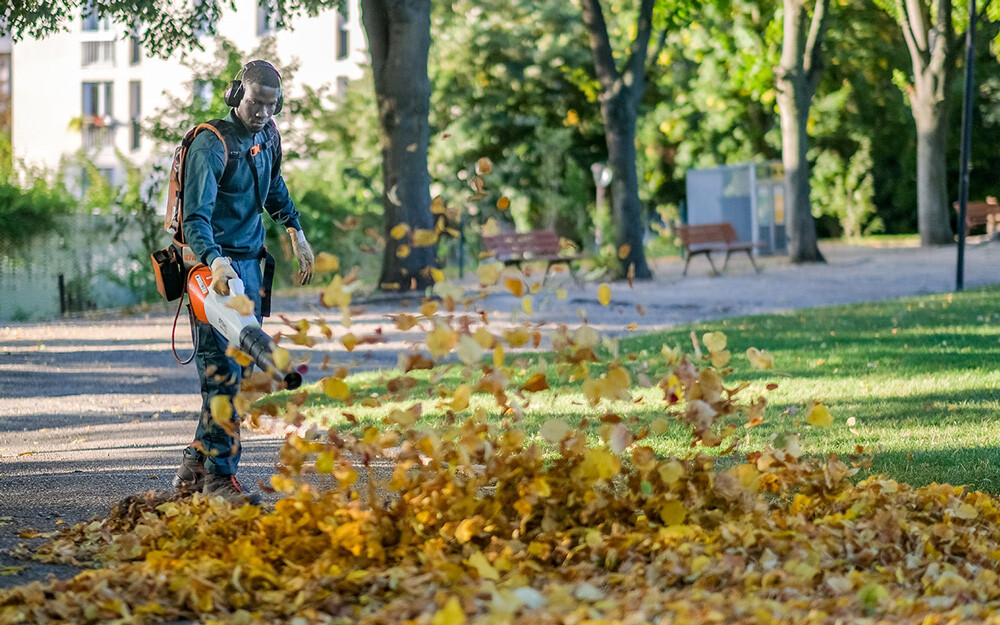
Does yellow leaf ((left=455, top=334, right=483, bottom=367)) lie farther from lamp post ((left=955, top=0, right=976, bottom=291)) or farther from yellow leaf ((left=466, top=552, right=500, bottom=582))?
lamp post ((left=955, top=0, right=976, bottom=291))

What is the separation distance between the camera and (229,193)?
16.5 ft

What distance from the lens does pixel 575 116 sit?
121ft

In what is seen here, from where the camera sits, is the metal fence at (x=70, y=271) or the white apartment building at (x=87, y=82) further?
the white apartment building at (x=87, y=82)

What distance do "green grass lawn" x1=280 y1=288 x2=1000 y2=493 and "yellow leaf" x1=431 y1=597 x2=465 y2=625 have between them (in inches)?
52.8

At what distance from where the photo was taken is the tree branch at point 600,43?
20.8 meters

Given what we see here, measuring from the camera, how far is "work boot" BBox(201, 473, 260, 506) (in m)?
4.91

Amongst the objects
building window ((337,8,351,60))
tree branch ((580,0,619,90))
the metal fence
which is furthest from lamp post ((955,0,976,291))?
building window ((337,8,351,60))

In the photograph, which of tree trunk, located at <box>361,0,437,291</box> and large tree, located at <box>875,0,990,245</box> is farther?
large tree, located at <box>875,0,990,245</box>

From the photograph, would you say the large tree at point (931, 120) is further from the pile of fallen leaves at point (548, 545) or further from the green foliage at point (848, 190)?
the pile of fallen leaves at point (548, 545)

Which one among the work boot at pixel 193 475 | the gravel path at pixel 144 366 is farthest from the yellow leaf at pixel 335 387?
the work boot at pixel 193 475

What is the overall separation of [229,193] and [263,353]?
→ 0.92 meters

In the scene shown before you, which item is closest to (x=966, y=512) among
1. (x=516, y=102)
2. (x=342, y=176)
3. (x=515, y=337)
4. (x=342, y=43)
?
(x=515, y=337)

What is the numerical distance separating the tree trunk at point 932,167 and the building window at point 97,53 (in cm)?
3531

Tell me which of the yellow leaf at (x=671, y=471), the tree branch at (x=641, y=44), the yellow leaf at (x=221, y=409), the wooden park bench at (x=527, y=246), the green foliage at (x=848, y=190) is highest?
the tree branch at (x=641, y=44)
